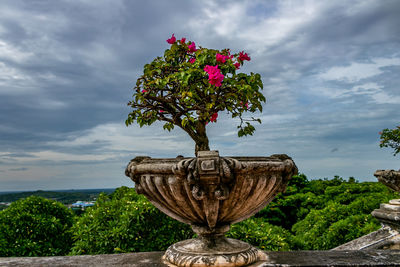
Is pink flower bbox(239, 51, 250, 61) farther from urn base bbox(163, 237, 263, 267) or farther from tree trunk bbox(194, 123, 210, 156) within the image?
urn base bbox(163, 237, 263, 267)

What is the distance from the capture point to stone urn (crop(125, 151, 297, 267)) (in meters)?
2.45

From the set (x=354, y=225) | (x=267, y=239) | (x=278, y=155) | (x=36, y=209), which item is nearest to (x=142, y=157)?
(x=278, y=155)

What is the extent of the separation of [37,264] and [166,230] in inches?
70.2

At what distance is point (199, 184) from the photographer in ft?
8.16

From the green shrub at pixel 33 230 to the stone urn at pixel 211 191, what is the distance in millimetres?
2991

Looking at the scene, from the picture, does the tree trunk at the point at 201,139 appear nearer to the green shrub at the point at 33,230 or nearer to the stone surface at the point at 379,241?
the stone surface at the point at 379,241

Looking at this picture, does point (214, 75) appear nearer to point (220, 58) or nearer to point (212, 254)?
point (220, 58)

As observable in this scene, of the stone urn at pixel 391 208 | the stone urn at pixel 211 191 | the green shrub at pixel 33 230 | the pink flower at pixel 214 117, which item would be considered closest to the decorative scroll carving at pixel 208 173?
the stone urn at pixel 211 191

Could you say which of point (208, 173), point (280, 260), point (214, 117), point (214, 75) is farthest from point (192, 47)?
point (280, 260)

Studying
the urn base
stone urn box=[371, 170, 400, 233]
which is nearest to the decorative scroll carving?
the urn base

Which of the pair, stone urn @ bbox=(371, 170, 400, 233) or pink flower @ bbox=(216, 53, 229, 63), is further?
stone urn @ bbox=(371, 170, 400, 233)

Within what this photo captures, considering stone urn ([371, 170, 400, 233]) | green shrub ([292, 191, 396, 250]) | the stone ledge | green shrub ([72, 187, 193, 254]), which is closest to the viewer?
the stone ledge

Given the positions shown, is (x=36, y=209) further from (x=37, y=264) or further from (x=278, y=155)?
(x=278, y=155)

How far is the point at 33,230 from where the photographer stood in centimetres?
512
